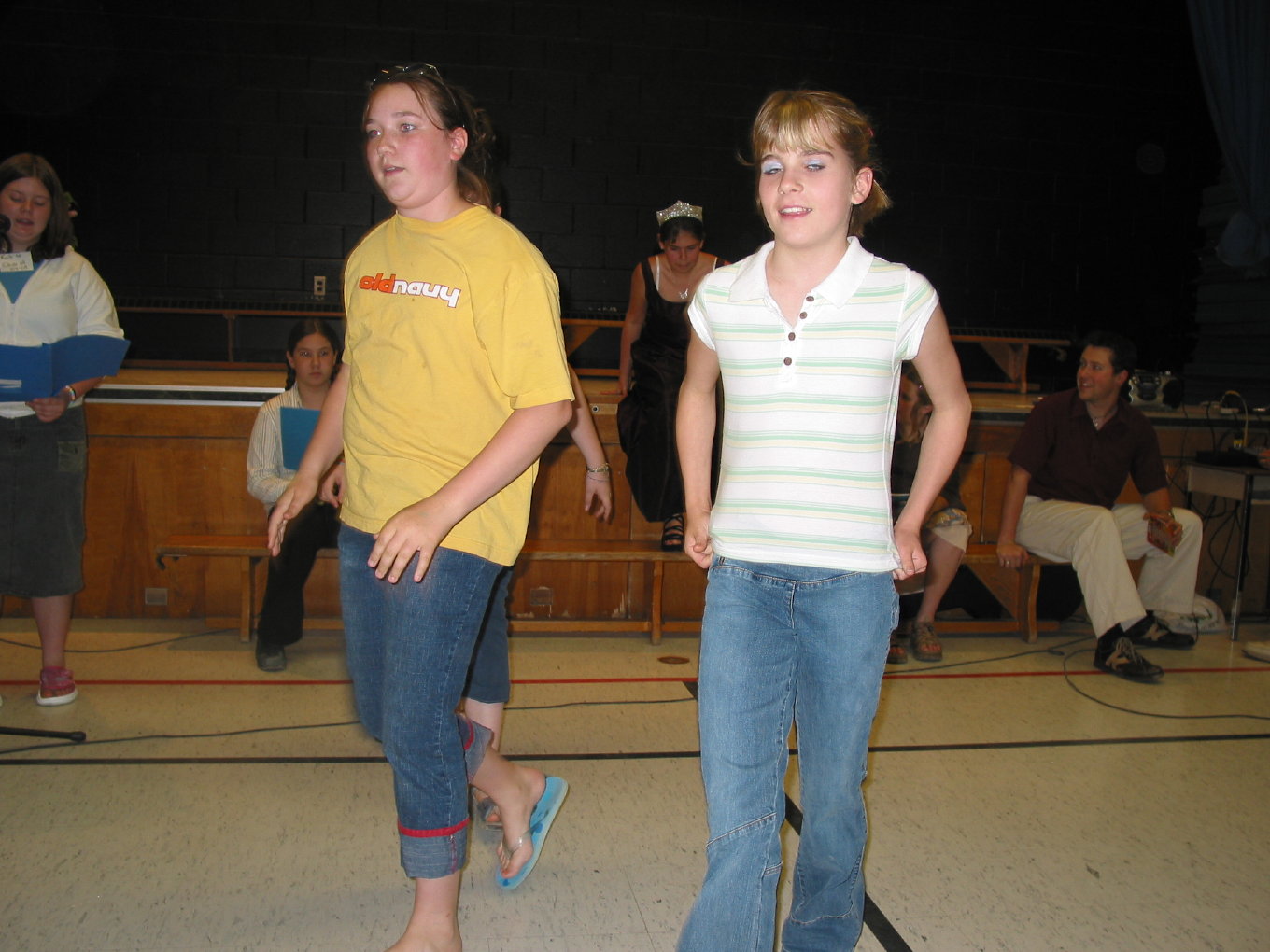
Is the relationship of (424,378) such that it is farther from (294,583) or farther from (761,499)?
(294,583)

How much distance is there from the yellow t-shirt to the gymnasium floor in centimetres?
82

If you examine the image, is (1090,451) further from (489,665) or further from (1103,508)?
(489,665)

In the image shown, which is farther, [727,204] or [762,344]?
[727,204]

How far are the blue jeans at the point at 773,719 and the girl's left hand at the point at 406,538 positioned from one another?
0.42 meters

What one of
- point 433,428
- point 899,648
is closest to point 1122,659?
point 899,648

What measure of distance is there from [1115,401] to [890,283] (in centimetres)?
308

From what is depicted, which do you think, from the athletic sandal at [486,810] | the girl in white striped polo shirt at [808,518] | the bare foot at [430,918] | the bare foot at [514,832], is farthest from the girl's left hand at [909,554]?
the athletic sandal at [486,810]

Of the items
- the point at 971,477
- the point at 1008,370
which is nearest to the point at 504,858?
the point at 971,477

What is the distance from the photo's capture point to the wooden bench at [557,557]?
3.78 meters

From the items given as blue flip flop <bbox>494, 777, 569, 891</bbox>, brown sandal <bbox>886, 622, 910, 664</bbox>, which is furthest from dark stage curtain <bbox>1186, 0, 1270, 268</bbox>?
blue flip flop <bbox>494, 777, 569, 891</bbox>

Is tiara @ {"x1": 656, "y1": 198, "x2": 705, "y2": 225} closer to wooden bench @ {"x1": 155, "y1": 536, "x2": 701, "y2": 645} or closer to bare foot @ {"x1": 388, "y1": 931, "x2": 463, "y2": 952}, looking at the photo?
wooden bench @ {"x1": 155, "y1": 536, "x2": 701, "y2": 645}

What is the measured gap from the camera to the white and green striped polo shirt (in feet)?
4.76

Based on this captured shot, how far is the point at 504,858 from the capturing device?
2.07 meters

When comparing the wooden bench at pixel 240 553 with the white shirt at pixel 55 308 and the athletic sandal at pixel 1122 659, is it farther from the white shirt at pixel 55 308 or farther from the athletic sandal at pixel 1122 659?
the athletic sandal at pixel 1122 659
